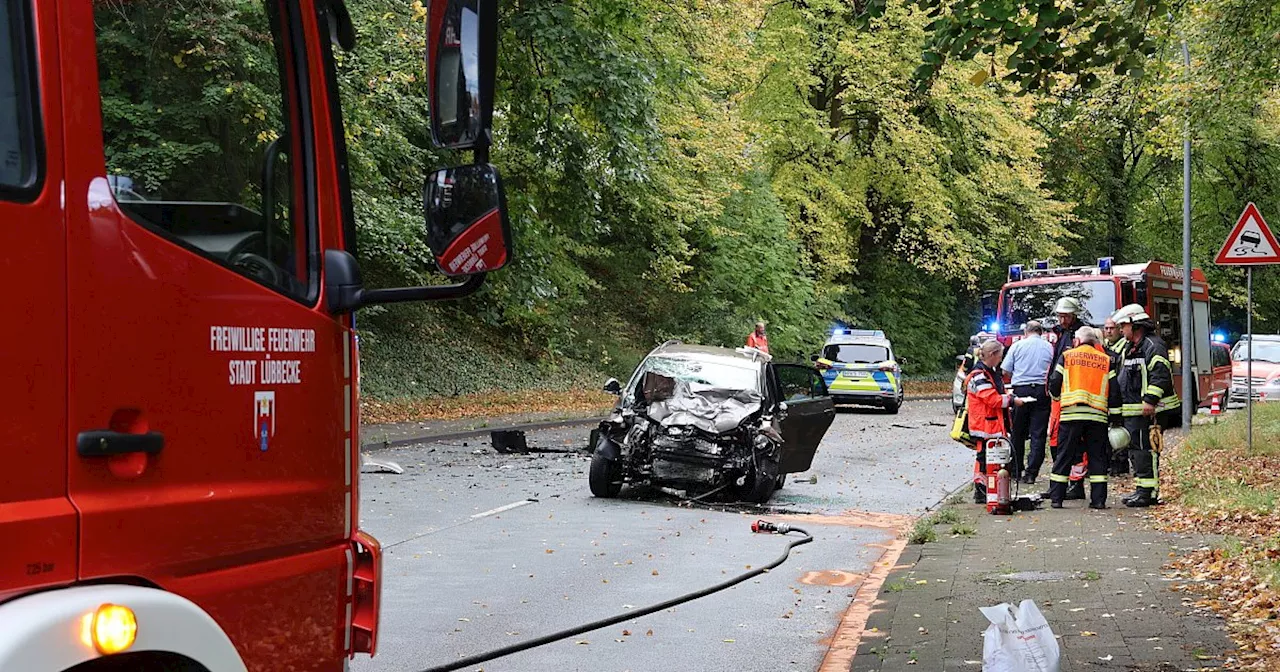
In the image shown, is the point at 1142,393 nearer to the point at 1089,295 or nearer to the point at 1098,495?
the point at 1098,495

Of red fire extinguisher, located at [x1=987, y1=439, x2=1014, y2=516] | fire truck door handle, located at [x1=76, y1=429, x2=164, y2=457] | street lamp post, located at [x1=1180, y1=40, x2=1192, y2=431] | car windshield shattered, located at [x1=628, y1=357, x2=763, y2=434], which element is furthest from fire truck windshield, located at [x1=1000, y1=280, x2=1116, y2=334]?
fire truck door handle, located at [x1=76, y1=429, x2=164, y2=457]

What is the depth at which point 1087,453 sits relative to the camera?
13.9 m

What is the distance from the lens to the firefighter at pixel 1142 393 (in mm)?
13922

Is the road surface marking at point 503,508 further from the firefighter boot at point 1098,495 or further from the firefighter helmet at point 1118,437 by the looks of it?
the firefighter helmet at point 1118,437

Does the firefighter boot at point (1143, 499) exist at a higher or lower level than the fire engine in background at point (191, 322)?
lower

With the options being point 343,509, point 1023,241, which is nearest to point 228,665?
point 343,509

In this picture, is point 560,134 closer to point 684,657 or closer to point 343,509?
point 684,657

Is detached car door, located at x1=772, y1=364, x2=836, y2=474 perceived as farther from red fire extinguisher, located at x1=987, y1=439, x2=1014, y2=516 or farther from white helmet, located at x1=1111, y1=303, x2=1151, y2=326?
white helmet, located at x1=1111, y1=303, x2=1151, y2=326

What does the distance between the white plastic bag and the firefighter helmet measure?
929cm

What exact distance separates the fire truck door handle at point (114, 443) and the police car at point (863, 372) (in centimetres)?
2994

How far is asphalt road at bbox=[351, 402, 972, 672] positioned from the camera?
779 centimetres

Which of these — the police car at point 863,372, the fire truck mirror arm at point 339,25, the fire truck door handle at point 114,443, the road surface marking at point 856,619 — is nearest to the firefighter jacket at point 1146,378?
the road surface marking at point 856,619

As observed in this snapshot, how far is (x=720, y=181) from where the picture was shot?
107 feet

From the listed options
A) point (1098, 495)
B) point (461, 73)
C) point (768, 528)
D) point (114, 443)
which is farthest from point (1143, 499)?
point (114, 443)
